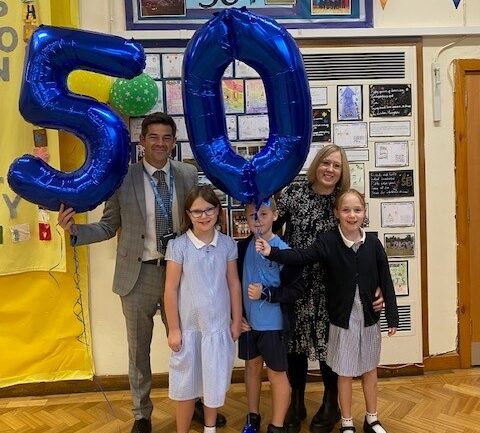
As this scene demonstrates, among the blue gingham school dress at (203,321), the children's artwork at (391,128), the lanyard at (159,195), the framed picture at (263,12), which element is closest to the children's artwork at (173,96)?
the framed picture at (263,12)

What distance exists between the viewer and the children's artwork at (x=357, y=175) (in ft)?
9.46

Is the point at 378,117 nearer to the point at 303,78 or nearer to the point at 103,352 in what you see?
the point at 303,78

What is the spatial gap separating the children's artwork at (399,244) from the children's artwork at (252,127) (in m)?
0.90

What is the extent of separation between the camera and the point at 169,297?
6.73 feet

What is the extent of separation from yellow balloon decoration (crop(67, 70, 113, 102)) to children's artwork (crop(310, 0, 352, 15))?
114 centimetres

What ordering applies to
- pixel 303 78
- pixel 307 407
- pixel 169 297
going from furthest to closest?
pixel 307 407
pixel 169 297
pixel 303 78

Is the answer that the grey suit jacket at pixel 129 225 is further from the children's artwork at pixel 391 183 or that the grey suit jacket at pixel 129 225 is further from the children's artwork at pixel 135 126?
the children's artwork at pixel 391 183

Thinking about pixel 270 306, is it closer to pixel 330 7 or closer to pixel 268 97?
pixel 268 97

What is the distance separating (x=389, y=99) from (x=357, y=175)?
0.45 m

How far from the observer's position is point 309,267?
2.32m

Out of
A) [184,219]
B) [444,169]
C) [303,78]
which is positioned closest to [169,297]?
[184,219]

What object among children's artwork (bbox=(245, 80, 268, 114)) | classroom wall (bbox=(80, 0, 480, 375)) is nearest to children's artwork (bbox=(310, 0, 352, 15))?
classroom wall (bbox=(80, 0, 480, 375))

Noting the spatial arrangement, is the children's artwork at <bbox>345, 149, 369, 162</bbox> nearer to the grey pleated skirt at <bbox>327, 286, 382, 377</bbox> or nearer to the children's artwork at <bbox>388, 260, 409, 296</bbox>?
the children's artwork at <bbox>388, 260, 409, 296</bbox>

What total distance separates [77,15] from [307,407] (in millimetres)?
2312
